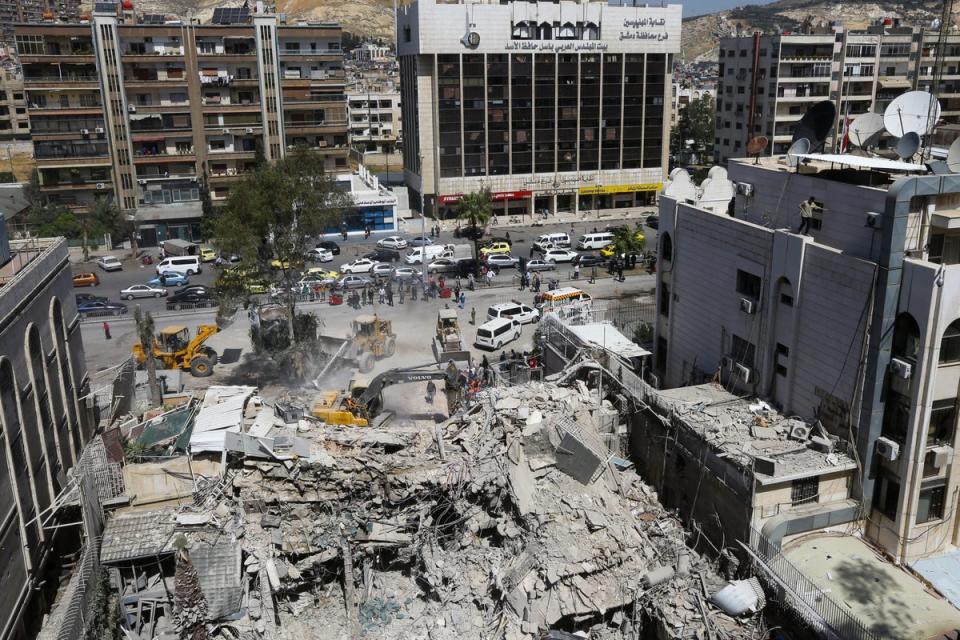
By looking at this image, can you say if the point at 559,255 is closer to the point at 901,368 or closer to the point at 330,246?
the point at 330,246

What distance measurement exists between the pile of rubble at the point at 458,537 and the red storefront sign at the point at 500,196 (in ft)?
147

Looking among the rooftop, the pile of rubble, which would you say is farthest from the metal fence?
the rooftop

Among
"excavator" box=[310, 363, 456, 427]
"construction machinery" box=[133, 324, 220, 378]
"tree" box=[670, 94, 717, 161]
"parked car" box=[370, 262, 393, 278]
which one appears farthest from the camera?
"tree" box=[670, 94, 717, 161]

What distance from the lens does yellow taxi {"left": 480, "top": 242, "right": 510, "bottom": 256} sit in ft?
185

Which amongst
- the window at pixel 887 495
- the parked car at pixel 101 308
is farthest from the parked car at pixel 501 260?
the window at pixel 887 495

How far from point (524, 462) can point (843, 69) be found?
62.0 metres

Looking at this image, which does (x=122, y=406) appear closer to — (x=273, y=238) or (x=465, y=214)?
(x=273, y=238)

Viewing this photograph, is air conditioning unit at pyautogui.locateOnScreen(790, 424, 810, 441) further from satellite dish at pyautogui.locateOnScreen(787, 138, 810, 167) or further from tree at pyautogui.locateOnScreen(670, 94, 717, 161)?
tree at pyautogui.locateOnScreen(670, 94, 717, 161)

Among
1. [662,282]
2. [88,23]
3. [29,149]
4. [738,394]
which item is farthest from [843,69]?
[29,149]

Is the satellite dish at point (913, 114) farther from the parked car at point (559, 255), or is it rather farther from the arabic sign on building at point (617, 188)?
the arabic sign on building at point (617, 188)

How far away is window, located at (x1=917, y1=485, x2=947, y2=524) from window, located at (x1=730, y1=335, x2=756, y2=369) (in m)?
5.97

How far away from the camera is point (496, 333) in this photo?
38.8 m

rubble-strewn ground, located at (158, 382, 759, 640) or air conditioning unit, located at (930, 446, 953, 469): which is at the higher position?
air conditioning unit, located at (930, 446, 953, 469)

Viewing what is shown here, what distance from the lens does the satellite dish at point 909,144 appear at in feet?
71.2
